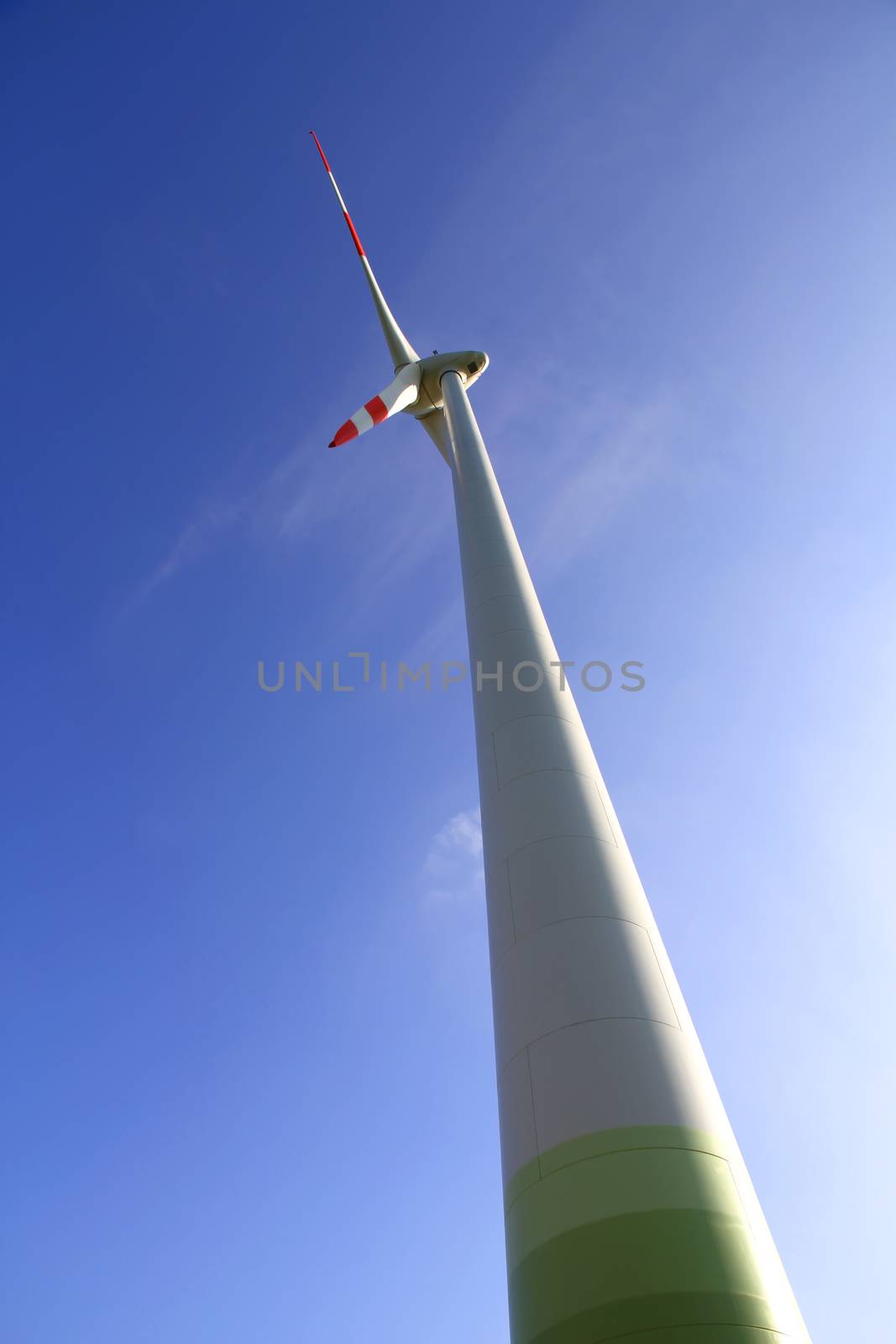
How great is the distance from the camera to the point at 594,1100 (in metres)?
5.61

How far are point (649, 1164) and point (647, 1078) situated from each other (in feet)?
1.93

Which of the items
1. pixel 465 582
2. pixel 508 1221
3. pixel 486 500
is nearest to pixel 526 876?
pixel 508 1221

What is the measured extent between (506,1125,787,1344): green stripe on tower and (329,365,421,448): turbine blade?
14752 millimetres

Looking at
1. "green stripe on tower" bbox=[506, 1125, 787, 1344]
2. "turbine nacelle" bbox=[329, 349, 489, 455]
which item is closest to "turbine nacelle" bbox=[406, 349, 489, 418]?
"turbine nacelle" bbox=[329, 349, 489, 455]

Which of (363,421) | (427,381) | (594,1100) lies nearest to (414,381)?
(427,381)

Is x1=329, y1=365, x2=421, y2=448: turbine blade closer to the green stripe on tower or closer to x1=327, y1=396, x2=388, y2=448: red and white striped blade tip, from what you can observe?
x1=327, y1=396, x2=388, y2=448: red and white striped blade tip

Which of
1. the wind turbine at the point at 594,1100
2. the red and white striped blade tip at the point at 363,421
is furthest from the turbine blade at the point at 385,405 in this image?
the wind turbine at the point at 594,1100

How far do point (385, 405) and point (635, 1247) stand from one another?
18.6 m

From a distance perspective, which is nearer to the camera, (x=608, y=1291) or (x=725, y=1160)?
(x=608, y=1291)

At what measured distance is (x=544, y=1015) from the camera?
251 inches

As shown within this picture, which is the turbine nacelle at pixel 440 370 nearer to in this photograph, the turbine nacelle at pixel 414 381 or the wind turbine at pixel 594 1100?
→ the turbine nacelle at pixel 414 381

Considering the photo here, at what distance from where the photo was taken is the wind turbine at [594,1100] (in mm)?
4734

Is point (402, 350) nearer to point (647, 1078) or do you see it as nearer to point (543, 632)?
point (543, 632)

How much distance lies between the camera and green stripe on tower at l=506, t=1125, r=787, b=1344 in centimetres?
459
